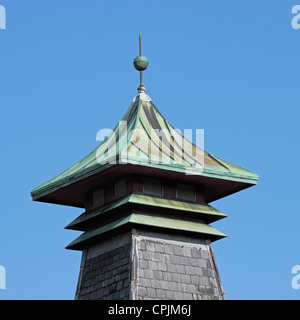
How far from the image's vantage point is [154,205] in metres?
29.0

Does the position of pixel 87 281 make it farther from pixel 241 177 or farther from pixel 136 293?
pixel 241 177

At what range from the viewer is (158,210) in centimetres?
2947

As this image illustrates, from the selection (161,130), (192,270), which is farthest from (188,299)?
(161,130)

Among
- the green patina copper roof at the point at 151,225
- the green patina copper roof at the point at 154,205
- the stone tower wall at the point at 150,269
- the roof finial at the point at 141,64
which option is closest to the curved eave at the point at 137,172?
the green patina copper roof at the point at 154,205

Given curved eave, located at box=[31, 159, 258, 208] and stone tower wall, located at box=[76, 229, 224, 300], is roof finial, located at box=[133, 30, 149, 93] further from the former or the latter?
stone tower wall, located at box=[76, 229, 224, 300]

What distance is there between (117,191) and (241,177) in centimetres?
327

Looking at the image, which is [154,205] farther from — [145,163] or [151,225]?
[145,163]

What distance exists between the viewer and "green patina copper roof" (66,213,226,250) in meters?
28.8

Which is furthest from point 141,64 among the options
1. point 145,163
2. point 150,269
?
point 150,269

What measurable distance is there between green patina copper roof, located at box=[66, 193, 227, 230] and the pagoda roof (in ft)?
2.00

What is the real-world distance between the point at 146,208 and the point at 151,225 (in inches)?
26.2
